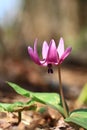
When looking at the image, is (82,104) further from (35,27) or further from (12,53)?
(35,27)

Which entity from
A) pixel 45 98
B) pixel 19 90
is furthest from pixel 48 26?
pixel 19 90

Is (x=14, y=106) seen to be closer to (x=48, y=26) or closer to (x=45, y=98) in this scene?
(x=45, y=98)

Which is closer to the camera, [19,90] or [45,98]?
[19,90]

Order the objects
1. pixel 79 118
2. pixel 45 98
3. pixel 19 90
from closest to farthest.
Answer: pixel 79 118
pixel 19 90
pixel 45 98

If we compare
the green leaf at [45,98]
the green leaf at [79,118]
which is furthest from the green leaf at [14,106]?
the green leaf at [79,118]

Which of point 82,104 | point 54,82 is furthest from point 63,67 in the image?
point 82,104

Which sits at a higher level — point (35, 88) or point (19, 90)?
point (19, 90)

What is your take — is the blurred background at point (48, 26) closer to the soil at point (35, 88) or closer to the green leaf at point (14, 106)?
the soil at point (35, 88)
